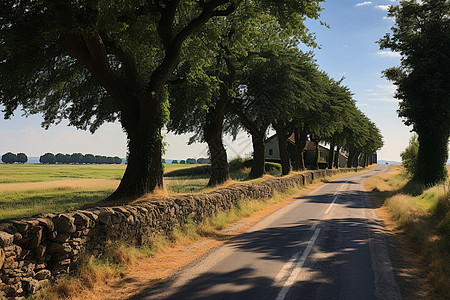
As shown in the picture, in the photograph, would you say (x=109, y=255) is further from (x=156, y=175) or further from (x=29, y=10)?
(x=29, y=10)

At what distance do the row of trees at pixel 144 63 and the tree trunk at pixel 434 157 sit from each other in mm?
10191

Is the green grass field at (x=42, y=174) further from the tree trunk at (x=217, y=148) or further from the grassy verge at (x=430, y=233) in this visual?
the grassy verge at (x=430, y=233)

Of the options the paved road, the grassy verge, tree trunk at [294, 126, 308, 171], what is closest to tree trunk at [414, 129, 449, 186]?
the grassy verge

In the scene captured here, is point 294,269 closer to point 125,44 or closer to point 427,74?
point 125,44

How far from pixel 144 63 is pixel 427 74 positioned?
20.0 metres

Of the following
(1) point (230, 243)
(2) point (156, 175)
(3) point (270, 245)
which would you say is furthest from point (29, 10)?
(3) point (270, 245)

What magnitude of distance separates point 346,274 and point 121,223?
5383 millimetres

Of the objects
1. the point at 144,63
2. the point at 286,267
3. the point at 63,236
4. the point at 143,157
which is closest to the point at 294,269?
the point at 286,267

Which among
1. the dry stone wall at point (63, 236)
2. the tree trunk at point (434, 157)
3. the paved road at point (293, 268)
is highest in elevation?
the tree trunk at point (434, 157)

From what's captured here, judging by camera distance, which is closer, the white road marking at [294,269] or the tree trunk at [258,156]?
the white road marking at [294,269]

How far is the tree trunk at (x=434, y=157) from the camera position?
25.6 m

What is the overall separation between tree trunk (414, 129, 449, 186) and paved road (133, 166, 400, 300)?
15.7 m

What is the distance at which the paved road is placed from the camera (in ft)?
20.9

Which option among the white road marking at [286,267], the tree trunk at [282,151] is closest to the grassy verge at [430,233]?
the white road marking at [286,267]
